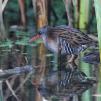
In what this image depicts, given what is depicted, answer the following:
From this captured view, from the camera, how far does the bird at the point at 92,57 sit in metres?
7.24

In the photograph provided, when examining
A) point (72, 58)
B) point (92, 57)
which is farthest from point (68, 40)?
point (92, 57)

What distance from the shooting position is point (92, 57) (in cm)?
739

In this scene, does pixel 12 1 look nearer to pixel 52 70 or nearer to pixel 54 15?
pixel 54 15

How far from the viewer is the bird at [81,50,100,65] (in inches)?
285

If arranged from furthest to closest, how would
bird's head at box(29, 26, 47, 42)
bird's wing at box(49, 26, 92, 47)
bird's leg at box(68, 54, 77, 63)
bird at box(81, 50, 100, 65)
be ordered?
bird's head at box(29, 26, 47, 42), bird's wing at box(49, 26, 92, 47), bird's leg at box(68, 54, 77, 63), bird at box(81, 50, 100, 65)

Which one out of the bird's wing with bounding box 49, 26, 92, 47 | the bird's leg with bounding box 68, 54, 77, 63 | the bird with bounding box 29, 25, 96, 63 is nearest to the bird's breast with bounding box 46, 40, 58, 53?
the bird with bounding box 29, 25, 96, 63

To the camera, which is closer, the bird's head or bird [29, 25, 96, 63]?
bird [29, 25, 96, 63]

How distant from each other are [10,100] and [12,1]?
5.04m

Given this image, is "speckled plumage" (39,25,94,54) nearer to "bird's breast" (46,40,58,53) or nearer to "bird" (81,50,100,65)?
"bird's breast" (46,40,58,53)

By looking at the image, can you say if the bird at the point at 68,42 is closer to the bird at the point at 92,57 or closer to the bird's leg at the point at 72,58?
the bird's leg at the point at 72,58

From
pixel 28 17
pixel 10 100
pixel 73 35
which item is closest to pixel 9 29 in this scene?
pixel 28 17

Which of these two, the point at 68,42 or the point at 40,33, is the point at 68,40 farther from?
the point at 40,33

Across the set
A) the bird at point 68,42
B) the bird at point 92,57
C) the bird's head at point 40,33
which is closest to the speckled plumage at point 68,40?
the bird at point 68,42

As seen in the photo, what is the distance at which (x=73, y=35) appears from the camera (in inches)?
299
